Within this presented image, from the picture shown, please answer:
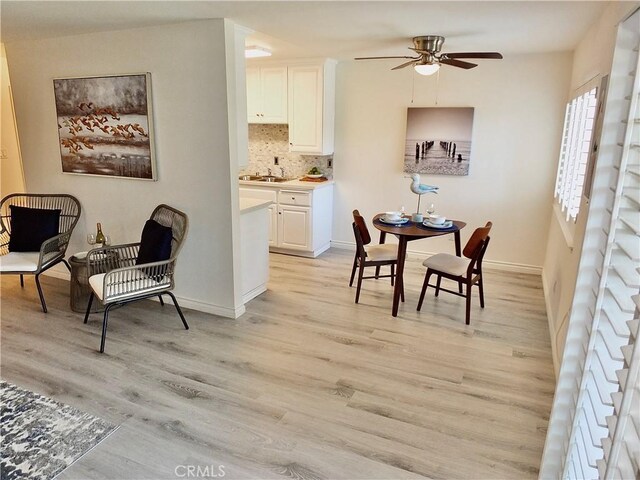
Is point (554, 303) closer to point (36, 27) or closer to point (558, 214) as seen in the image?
point (558, 214)

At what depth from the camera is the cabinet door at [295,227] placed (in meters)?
5.25

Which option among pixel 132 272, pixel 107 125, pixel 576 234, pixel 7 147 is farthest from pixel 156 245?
pixel 7 147

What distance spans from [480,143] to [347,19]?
2.44m

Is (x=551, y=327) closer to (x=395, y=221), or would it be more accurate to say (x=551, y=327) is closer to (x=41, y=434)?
(x=395, y=221)

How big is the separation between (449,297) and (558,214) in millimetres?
1222

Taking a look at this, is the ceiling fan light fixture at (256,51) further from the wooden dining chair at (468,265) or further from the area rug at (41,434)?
the area rug at (41,434)

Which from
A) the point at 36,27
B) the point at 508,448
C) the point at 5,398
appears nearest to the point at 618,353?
the point at 508,448

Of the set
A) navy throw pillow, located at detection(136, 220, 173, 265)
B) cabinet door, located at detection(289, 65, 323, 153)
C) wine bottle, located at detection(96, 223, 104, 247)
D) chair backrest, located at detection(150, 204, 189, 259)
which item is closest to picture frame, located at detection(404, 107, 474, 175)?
cabinet door, located at detection(289, 65, 323, 153)

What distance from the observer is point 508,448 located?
7.30 feet

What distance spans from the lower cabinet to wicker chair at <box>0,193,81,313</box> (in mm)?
1969

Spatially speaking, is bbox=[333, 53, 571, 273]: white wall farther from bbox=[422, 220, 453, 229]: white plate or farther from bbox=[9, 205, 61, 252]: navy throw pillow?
bbox=[9, 205, 61, 252]: navy throw pillow

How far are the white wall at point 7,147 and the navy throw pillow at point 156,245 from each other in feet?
9.41

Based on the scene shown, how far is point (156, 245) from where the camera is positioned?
3291 mm

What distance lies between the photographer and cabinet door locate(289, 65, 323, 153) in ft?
16.7
